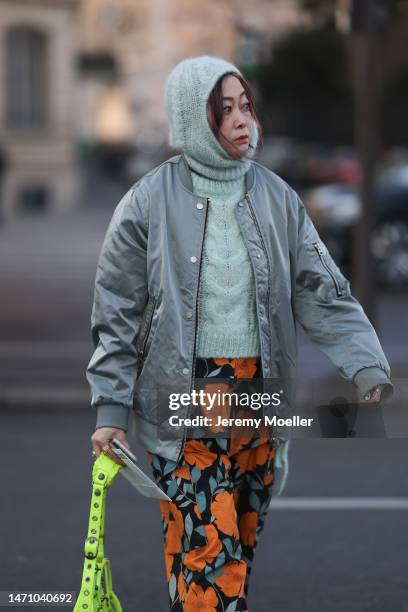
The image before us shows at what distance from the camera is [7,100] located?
1410 inches

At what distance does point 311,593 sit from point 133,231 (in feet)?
6.78

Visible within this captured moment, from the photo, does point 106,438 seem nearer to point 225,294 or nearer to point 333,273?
point 225,294

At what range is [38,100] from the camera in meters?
36.6

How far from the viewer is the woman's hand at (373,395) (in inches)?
137

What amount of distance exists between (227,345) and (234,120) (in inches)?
22.7

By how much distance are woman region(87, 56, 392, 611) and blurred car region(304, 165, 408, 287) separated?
40.8ft

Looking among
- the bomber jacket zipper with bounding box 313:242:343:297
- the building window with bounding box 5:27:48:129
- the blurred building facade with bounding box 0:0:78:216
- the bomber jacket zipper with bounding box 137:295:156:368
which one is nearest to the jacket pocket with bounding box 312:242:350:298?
the bomber jacket zipper with bounding box 313:242:343:297

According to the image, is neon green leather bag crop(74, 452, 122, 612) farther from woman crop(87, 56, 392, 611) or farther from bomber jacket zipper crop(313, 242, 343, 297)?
bomber jacket zipper crop(313, 242, 343, 297)

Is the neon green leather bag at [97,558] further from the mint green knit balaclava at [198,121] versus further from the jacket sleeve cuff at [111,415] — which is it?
the mint green knit balaclava at [198,121]

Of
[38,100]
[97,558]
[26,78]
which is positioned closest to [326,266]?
[97,558]

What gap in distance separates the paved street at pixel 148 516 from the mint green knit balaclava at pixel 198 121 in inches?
35.9

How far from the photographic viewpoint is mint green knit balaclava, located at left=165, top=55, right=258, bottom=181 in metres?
3.50

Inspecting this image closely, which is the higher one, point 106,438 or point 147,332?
point 147,332

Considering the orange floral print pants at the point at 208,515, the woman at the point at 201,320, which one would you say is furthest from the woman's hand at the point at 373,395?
the orange floral print pants at the point at 208,515
